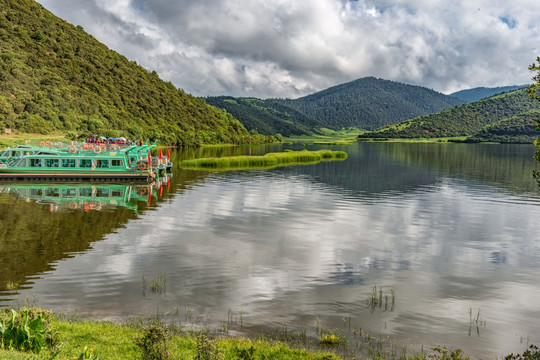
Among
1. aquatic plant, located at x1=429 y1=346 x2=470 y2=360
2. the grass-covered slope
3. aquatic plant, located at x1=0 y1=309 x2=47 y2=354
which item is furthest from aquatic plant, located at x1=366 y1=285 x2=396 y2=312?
the grass-covered slope

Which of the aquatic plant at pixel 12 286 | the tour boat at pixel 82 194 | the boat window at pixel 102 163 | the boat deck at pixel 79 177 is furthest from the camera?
the boat window at pixel 102 163

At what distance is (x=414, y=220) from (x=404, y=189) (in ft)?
85.5

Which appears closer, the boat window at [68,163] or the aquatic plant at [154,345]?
the aquatic plant at [154,345]

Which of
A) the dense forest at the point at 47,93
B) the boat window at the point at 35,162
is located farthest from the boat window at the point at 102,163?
the dense forest at the point at 47,93

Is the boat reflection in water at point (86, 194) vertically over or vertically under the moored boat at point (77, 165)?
under

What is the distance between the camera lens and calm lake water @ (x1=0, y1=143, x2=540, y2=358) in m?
20.8

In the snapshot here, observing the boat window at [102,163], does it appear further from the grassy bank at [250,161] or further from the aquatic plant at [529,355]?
the aquatic plant at [529,355]

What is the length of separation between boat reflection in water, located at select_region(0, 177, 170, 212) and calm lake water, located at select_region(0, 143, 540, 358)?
431mm

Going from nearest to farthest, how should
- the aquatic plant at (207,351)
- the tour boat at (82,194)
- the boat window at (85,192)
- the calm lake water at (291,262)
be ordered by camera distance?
the aquatic plant at (207,351) < the calm lake water at (291,262) < the tour boat at (82,194) < the boat window at (85,192)

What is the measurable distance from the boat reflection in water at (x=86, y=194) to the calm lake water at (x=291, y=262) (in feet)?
1.41

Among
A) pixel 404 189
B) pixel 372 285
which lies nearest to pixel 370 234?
pixel 372 285

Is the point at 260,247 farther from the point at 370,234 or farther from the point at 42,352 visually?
the point at 42,352

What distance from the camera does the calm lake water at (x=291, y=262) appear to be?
68.1 feet

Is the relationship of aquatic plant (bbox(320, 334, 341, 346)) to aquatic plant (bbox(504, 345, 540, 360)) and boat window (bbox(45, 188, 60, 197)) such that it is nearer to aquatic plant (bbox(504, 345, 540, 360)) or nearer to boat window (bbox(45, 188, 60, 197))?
aquatic plant (bbox(504, 345, 540, 360))
